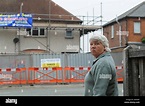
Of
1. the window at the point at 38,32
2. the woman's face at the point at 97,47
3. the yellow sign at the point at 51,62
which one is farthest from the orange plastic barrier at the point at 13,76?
the woman's face at the point at 97,47

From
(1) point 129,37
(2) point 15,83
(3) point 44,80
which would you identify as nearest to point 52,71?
(3) point 44,80

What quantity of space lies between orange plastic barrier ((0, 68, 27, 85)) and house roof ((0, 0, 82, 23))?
13.7 metres

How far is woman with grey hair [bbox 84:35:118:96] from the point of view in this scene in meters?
2.64

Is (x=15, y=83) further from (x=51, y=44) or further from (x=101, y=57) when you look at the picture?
(x=101, y=57)

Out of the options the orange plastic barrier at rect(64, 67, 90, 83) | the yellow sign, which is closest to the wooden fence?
the orange plastic barrier at rect(64, 67, 90, 83)

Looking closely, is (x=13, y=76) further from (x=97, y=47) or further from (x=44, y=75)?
(x=97, y=47)

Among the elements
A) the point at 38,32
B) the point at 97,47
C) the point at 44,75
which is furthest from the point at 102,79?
the point at 38,32

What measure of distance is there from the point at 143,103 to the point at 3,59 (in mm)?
20612

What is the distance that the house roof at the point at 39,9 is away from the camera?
3466 cm

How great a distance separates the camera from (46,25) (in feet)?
111

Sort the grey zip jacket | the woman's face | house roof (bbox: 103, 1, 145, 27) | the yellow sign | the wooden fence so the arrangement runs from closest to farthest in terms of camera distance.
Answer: the grey zip jacket, the woman's face, the wooden fence, the yellow sign, house roof (bbox: 103, 1, 145, 27)

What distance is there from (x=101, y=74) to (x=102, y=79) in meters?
0.05

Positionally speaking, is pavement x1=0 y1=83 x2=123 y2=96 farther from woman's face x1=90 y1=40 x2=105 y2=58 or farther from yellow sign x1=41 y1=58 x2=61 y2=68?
woman's face x1=90 y1=40 x2=105 y2=58

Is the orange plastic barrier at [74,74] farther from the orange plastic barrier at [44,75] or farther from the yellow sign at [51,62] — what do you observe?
the yellow sign at [51,62]
